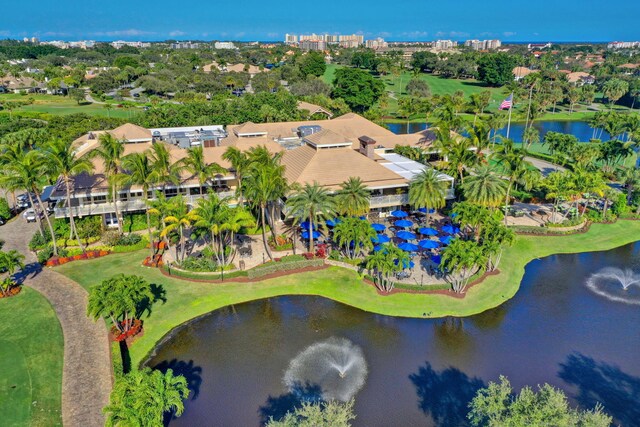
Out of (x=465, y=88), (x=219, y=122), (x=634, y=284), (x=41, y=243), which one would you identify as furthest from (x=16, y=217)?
(x=465, y=88)

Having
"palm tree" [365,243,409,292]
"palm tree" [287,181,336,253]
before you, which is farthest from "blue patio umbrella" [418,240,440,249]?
"palm tree" [287,181,336,253]

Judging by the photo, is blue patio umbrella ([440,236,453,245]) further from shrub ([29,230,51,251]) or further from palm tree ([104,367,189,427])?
shrub ([29,230,51,251])

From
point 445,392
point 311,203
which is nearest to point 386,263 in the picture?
point 311,203

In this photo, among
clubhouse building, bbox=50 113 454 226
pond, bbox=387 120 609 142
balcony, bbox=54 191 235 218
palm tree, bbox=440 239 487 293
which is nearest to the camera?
palm tree, bbox=440 239 487 293

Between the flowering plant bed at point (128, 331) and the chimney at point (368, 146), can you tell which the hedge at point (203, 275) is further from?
the chimney at point (368, 146)

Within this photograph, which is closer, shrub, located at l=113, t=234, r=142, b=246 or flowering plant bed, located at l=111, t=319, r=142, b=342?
flowering plant bed, located at l=111, t=319, r=142, b=342

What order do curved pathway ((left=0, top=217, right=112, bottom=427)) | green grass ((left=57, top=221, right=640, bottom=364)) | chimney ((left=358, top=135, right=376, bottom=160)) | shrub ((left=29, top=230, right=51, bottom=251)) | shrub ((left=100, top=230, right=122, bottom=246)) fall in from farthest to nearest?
chimney ((left=358, top=135, right=376, bottom=160))
shrub ((left=100, top=230, right=122, bottom=246))
shrub ((left=29, top=230, right=51, bottom=251))
green grass ((left=57, top=221, right=640, bottom=364))
curved pathway ((left=0, top=217, right=112, bottom=427))

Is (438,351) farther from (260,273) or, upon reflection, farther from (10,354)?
(10,354)
